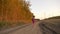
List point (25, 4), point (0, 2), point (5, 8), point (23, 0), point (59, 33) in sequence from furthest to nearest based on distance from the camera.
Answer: point (25, 4) < point (23, 0) < point (5, 8) < point (0, 2) < point (59, 33)

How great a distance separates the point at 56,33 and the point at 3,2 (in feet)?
65.9

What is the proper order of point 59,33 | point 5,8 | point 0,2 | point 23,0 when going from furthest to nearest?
1. point 23,0
2. point 5,8
3. point 0,2
4. point 59,33

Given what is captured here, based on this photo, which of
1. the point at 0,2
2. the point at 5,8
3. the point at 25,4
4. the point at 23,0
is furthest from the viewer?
the point at 25,4

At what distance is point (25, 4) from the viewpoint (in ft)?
212

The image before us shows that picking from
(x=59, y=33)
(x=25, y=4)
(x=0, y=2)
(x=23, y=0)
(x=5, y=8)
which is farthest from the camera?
(x=25, y=4)

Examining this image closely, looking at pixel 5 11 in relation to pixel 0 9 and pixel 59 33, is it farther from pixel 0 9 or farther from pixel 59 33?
pixel 59 33

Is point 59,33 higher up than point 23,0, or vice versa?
point 23,0

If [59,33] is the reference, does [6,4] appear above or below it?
above

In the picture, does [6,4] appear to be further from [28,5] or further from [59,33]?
[28,5]

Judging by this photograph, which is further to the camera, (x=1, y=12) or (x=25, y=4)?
(x=25, y=4)

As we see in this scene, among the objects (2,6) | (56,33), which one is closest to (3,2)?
(2,6)

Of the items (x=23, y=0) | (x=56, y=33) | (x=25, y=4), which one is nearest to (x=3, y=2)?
(x=56, y=33)

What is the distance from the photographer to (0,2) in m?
29.7

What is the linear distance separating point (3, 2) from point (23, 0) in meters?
30.4
